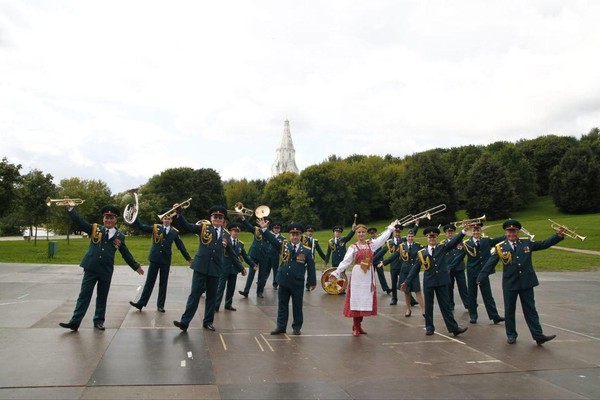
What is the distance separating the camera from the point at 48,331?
29.0ft

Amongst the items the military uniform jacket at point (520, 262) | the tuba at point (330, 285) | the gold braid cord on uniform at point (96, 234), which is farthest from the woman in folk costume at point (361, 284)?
the tuba at point (330, 285)

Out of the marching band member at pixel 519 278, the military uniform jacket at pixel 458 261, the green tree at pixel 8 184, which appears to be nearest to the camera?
the marching band member at pixel 519 278

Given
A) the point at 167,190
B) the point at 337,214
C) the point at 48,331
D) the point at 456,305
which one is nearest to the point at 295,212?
the point at 337,214

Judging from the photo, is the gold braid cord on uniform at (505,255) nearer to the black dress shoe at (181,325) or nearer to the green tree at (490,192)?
the black dress shoe at (181,325)

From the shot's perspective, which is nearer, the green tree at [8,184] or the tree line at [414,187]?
the green tree at [8,184]

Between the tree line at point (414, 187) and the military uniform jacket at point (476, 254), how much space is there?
41.8m

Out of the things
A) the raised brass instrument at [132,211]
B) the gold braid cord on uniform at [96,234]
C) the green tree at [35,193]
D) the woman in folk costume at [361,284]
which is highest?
the green tree at [35,193]

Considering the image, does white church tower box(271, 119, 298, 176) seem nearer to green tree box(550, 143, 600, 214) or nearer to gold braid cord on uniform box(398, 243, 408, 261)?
green tree box(550, 143, 600, 214)

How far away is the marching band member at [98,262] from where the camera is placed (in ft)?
30.0

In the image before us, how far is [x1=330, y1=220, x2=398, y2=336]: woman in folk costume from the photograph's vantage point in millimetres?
9500

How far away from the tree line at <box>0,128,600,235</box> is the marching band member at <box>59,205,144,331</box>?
130 ft

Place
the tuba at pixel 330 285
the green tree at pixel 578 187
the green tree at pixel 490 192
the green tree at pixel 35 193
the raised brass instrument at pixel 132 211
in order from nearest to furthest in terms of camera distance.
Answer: the raised brass instrument at pixel 132 211, the tuba at pixel 330 285, the green tree at pixel 35 193, the green tree at pixel 578 187, the green tree at pixel 490 192

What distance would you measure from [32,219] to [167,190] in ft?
Answer: 159

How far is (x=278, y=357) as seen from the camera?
7.69 metres
